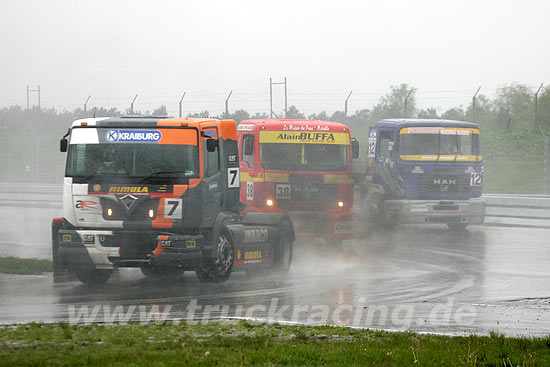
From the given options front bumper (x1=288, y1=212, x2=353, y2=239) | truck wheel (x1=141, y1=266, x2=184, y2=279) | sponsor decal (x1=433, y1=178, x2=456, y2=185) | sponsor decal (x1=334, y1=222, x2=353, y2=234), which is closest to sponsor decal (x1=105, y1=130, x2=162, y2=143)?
truck wheel (x1=141, y1=266, x2=184, y2=279)

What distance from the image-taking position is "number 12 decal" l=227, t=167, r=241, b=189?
13.5 meters

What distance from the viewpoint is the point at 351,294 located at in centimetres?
1195

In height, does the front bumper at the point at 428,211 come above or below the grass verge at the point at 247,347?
above

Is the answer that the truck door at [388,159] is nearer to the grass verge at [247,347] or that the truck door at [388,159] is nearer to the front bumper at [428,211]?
the front bumper at [428,211]

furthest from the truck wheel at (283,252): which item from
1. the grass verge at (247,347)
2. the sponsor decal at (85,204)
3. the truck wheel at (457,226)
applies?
the truck wheel at (457,226)

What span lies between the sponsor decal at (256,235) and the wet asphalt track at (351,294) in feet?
2.07

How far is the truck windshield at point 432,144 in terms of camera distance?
21.0m

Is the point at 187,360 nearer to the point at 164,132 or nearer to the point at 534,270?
the point at 164,132

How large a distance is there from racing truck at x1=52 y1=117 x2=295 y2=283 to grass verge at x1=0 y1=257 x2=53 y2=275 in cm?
150

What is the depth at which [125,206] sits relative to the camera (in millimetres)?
12242

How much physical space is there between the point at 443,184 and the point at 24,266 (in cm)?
1079

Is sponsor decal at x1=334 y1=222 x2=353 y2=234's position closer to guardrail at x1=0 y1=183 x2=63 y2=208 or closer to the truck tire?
the truck tire

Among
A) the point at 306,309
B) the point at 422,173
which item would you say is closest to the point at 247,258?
the point at 306,309

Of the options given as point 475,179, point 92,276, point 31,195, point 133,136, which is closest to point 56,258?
point 92,276
